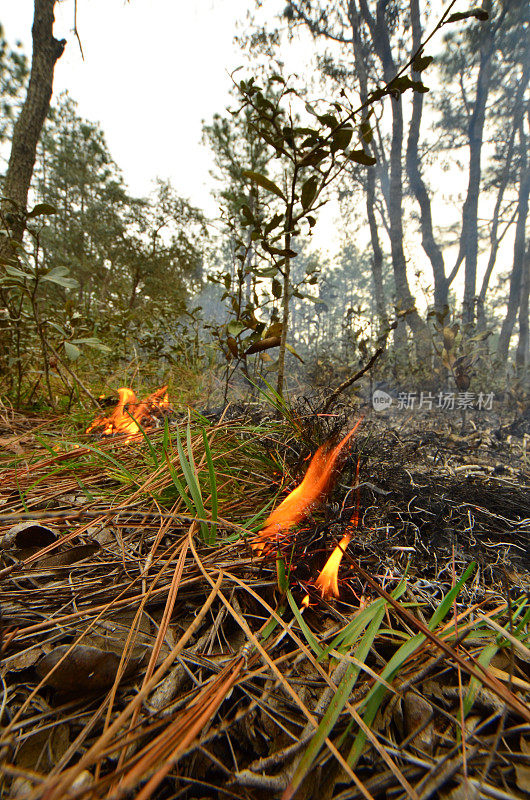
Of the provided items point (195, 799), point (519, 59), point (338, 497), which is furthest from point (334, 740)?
point (519, 59)

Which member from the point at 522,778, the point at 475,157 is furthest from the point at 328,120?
the point at 475,157

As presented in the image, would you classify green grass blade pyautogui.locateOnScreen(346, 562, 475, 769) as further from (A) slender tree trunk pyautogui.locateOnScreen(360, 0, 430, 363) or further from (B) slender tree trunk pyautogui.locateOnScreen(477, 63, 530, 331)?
(B) slender tree trunk pyautogui.locateOnScreen(477, 63, 530, 331)

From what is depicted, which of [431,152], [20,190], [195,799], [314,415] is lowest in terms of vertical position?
[195,799]

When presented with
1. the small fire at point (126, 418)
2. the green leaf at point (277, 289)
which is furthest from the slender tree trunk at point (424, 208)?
the small fire at point (126, 418)

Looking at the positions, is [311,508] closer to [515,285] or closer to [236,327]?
[236,327]

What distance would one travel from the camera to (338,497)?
1.04 meters

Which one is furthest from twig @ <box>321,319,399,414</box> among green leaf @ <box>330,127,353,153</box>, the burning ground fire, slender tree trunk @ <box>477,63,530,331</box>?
slender tree trunk @ <box>477,63,530,331</box>

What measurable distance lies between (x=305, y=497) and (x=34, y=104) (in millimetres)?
4049

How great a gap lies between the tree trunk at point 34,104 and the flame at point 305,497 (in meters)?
3.16

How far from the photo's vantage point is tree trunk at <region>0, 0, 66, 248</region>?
2664mm

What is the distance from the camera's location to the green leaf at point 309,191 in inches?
54.6

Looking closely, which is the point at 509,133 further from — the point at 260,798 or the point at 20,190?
the point at 260,798

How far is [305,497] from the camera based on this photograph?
0.95 m

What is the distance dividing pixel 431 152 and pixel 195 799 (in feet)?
62.3
